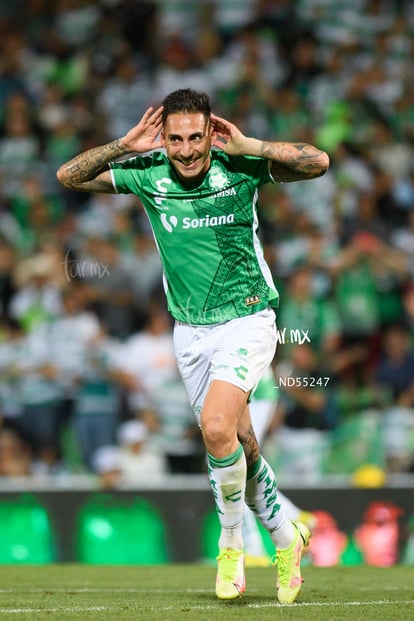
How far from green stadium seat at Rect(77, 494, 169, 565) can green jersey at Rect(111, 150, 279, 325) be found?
3958 mm

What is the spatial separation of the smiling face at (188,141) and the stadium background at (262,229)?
5.07ft

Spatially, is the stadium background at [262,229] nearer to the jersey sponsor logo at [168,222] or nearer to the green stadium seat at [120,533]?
the green stadium seat at [120,533]

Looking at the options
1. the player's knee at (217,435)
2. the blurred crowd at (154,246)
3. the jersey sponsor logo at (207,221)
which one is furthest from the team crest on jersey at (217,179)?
the blurred crowd at (154,246)

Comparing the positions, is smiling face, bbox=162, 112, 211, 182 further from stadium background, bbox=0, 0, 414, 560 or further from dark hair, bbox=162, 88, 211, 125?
stadium background, bbox=0, 0, 414, 560

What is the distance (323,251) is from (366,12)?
5.77 metres

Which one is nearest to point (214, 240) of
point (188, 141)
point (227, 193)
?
point (227, 193)

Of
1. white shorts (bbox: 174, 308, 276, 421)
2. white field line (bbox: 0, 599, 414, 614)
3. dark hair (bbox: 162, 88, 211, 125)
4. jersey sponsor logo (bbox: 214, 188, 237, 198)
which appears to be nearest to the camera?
white field line (bbox: 0, 599, 414, 614)

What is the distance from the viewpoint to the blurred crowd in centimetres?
1019

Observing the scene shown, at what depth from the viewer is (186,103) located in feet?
19.9

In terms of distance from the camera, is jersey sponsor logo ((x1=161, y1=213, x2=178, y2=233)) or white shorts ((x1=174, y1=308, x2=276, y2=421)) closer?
white shorts ((x1=174, y1=308, x2=276, y2=421))

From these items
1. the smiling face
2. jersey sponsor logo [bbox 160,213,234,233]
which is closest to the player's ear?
the smiling face

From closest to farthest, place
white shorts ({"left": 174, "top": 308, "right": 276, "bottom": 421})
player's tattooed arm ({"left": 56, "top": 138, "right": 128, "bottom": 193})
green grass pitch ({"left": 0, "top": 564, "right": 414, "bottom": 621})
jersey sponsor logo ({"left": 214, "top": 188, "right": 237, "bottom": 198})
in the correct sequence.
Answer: green grass pitch ({"left": 0, "top": 564, "right": 414, "bottom": 621}) → white shorts ({"left": 174, "top": 308, "right": 276, "bottom": 421}) → jersey sponsor logo ({"left": 214, "top": 188, "right": 237, "bottom": 198}) → player's tattooed arm ({"left": 56, "top": 138, "right": 128, "bottom": 193})

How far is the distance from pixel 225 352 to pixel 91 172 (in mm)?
1204

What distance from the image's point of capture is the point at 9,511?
986 centimetres
